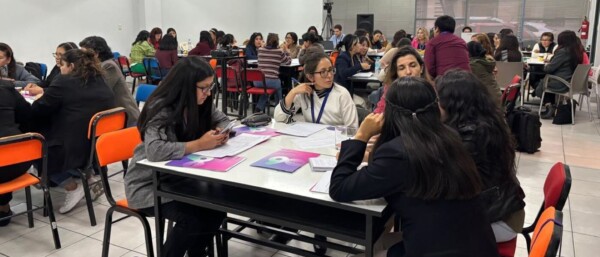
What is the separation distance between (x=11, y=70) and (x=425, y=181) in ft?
15.5

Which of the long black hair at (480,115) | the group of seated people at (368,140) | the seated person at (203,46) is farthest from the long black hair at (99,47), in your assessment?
the seated person at (203,46)

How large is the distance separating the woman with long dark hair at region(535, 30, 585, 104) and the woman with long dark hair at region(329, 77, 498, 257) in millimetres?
5893

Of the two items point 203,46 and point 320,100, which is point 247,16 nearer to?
point 203,46

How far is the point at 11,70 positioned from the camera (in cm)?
478

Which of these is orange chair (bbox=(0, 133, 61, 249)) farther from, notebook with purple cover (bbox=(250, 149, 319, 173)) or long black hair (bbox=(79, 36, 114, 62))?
long black hair (bbox=(79, 36, 114, 62))

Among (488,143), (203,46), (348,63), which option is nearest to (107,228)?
(488,143)

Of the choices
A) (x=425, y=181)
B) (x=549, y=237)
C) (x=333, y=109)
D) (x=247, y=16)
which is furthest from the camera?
(x=247, y=16)

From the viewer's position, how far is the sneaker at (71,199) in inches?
135

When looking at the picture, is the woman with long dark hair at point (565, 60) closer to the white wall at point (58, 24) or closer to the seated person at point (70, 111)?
the seated person at point (70, 111)

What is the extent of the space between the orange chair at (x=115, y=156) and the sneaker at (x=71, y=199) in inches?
43.1

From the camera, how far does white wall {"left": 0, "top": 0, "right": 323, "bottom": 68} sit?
8617 mm

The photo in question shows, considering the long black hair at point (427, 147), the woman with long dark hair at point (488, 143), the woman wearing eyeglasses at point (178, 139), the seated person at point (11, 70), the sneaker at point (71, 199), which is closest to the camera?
the long black hair at point (427, 147)

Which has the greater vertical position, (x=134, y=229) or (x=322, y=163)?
(x=322, y=163)

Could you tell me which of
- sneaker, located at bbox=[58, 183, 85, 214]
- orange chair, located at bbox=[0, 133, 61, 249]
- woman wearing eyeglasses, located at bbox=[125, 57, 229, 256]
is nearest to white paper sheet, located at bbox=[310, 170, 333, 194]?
woman wearing eyeglasses, located at bbox=[125, 57, 229, 256]
